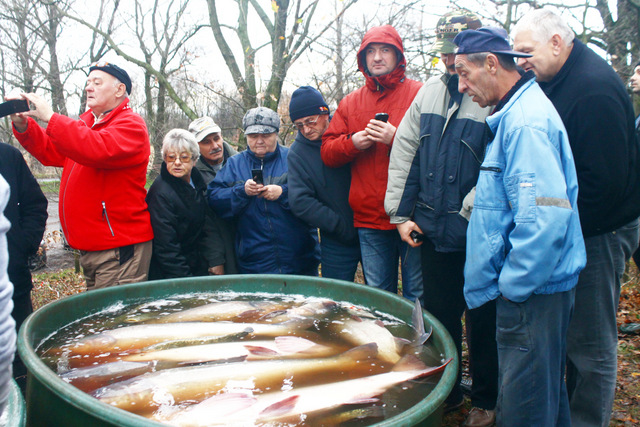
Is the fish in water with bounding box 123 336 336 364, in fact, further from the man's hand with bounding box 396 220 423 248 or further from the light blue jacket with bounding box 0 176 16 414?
the light blue jacket with bounding box 0 176 16 414

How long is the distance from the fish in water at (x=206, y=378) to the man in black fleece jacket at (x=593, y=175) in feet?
3.84

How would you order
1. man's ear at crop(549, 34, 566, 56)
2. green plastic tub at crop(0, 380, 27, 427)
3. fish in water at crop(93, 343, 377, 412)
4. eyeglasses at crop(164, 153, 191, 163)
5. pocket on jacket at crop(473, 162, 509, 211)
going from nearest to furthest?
green plastic tub at crop(0, 380, 27, 427) < fish in water at crop(93, 343, 377, 412) < pocket on jacket at crop(473, 162, 509, 211) < man's ear at crop(549, 34, 566, 56) < eyeglasses at crop(164, 153, 191, 163)

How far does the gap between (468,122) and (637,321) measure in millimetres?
3787

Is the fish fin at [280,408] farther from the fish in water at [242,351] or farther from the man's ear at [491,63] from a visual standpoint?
the man's ear at [491,63]

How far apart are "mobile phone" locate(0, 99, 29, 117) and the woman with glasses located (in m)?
0.91

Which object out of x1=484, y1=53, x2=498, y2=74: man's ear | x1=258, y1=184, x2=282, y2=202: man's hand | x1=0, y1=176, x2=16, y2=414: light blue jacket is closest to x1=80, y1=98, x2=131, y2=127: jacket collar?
x1=258, y1=184, x2=282, y2=202: man's hand

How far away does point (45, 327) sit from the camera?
235 centimetres

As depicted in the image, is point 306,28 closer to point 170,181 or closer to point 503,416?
point 170,181

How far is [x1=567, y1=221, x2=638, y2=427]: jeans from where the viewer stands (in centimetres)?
238

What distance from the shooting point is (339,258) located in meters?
3.62

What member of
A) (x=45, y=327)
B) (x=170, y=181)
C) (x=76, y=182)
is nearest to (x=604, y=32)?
(x=170, y=181)

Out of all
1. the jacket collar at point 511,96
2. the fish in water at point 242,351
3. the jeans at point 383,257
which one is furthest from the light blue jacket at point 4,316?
the jeans at point 383,257

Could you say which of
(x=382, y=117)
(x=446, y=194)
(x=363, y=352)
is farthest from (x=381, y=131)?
(x=363, y=352)

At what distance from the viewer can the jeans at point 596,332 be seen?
238 cm
